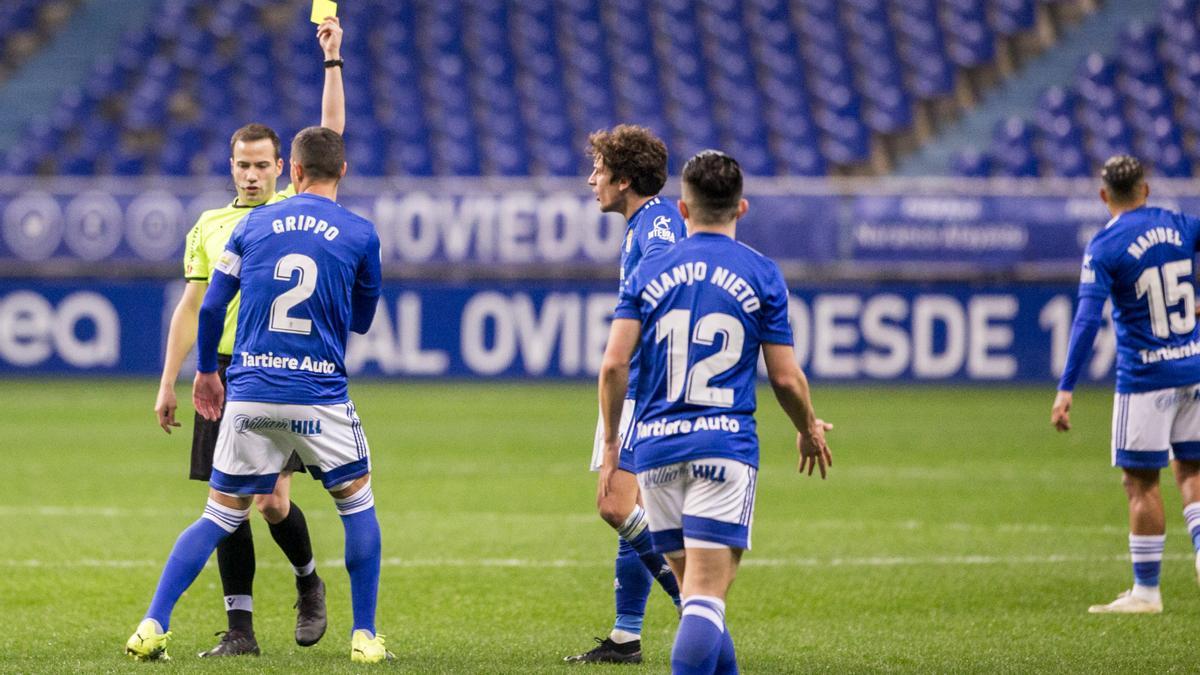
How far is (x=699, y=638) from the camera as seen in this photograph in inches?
187

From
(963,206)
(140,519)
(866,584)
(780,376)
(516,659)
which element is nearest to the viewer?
(780,376)

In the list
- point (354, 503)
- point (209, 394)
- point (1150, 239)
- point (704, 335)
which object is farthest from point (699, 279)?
point (1150, 239)

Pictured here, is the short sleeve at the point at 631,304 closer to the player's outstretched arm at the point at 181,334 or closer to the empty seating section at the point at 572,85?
the player's outstretched arm at the point at 181,334

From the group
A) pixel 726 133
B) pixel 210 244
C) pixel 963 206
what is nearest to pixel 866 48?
pixel 726 133

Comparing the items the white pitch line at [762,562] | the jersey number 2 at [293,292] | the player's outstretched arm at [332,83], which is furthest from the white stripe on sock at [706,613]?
the white pitch line at [762,562]

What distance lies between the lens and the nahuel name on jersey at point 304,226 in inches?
231

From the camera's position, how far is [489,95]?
23.5 metres

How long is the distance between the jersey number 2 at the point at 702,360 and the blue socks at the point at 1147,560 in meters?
3.44

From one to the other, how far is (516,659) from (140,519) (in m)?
4.85

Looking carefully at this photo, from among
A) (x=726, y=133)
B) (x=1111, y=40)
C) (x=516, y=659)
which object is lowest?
(x=516, y=659)

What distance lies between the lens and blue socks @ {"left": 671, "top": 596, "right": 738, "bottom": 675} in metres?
4.75

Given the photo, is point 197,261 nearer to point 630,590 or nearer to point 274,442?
point 274,442

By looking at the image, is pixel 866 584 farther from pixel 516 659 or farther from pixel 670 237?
pixel 670 237

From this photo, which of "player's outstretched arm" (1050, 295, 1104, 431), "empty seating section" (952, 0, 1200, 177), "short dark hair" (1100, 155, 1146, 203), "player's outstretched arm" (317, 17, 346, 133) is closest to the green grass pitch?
"player's outstretched arm" (1050, 295, 1104, 431)
